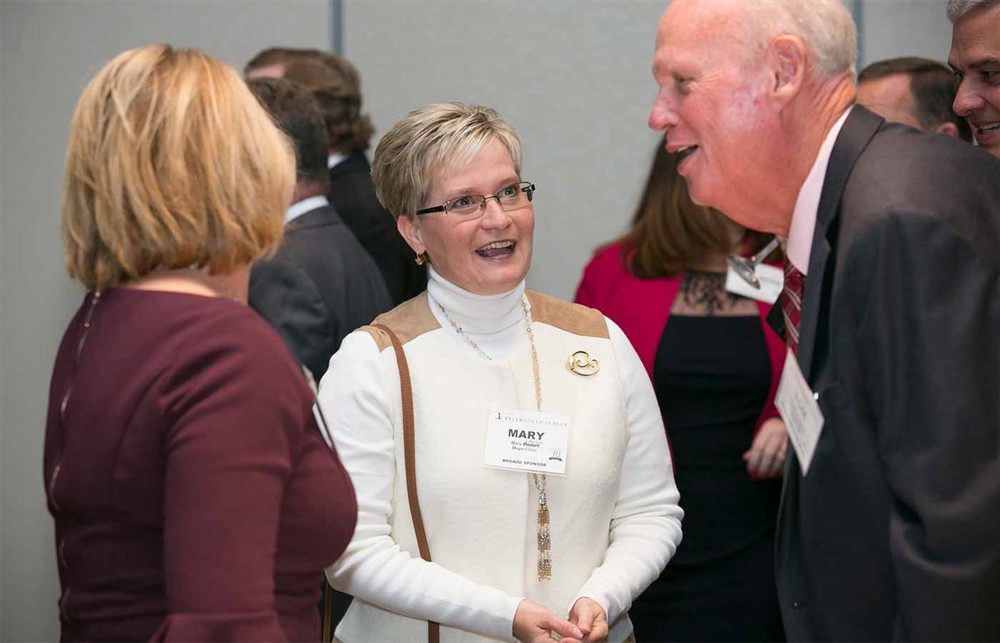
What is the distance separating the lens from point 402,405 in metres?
1.90

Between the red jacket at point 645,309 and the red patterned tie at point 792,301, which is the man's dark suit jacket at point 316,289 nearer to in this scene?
the red jacket at point 645,309

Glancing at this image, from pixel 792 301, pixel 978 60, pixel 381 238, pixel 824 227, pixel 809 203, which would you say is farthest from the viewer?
pixel 381 238

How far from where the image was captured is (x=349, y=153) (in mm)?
3430

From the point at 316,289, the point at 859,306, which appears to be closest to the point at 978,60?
the point at 859,306

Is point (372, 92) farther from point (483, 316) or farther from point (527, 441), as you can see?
point (527, 441)

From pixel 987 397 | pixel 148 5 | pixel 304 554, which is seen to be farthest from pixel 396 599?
pixel 148 5

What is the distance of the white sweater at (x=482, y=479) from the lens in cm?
185

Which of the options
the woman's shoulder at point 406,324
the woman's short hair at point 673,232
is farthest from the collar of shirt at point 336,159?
the woman's shoulder at point 406,324

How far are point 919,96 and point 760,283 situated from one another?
718 mm

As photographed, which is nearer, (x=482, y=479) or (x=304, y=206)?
(x=482, y=479)

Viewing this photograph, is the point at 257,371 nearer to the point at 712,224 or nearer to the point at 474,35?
the point at 712,224

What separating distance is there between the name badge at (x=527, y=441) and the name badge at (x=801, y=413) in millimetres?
468

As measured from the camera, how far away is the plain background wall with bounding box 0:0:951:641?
3.54 metres

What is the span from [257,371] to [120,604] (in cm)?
33
